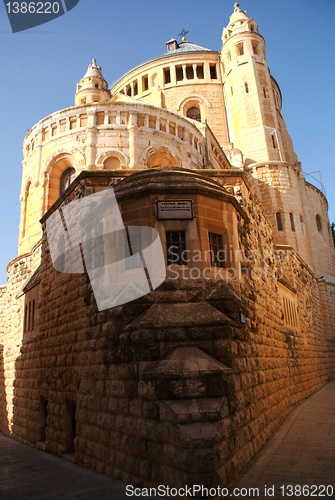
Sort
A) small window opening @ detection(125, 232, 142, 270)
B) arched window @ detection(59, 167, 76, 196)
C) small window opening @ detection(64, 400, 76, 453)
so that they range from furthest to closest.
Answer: arched window @ detection(59, 167, 76, 196) < small window opening @ detection(64, 400, 76, 453) < small window opening @ detection(125, 232, 142, 270)

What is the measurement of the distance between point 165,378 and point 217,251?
8.33 ft

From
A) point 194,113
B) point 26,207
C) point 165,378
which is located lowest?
point 165,378

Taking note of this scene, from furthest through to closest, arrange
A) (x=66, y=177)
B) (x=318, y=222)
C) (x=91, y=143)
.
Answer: (x=318, y=222) → (x=66, y=177) → (x=91, y=143)

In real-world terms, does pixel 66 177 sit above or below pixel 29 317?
above

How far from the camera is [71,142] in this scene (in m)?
20.0

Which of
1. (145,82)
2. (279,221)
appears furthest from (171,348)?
(145,82)

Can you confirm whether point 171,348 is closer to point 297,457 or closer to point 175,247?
point 175,247

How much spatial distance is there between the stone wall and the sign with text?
292mm

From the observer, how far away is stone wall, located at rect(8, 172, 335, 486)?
15.9 feet

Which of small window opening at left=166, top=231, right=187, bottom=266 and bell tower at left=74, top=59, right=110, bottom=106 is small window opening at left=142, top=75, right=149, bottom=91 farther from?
small window opening at left=166, top=231, right=187, bottom=266

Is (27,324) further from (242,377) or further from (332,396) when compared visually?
(332,396)

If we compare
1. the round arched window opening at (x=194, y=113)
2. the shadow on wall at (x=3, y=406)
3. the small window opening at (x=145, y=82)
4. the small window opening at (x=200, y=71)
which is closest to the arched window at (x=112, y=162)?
the shadow on wall at (x=3, y=406)

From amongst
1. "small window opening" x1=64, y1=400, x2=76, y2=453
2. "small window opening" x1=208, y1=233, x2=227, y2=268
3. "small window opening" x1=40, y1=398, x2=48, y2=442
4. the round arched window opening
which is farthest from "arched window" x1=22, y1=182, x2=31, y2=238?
the round arched window opening

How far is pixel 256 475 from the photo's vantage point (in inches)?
207
